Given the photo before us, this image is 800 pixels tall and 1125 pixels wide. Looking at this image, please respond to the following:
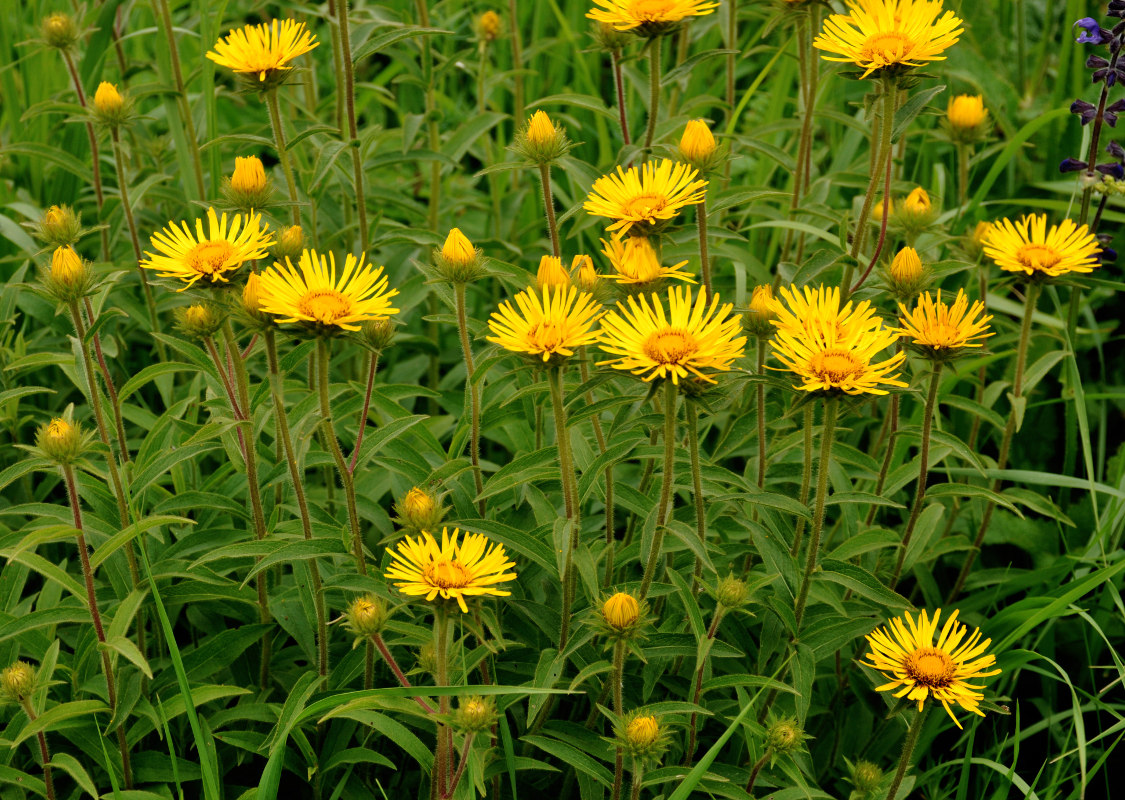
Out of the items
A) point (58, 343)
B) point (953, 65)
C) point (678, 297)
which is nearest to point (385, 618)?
point (678, 297)

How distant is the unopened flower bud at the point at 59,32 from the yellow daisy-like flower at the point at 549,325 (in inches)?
70.9

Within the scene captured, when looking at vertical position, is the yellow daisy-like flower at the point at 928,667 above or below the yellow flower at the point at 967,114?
below

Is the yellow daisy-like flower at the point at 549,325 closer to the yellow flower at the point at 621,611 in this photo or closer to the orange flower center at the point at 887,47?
the yellow flower at the point at 621,611

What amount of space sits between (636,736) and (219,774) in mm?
855

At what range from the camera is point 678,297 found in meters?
1.82

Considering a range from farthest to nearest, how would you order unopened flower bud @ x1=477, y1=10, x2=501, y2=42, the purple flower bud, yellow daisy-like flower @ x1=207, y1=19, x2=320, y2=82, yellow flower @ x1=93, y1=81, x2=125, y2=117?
unopened flower bud @ x1=477, y1=10, x2=501, y2=42 < yellow flower @ x1=93, y1=81, x2=125, y2=117 < the purple flower bud < yellow daisy-like flower @ x1=207, y1=19, x2=320, y2=82

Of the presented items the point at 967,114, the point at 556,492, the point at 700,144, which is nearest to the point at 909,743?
the point at 556,492

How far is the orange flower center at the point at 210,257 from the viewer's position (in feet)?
6.07

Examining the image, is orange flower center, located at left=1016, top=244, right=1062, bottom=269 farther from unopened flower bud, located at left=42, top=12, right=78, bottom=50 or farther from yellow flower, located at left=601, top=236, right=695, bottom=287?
unopened flower bud, located at left=42, top=12, right=78, bottom=50

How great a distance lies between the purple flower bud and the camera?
2.43 m

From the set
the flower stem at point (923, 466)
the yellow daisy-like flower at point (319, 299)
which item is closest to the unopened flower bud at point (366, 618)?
the yellow daisy-like flower at point (319, 299)

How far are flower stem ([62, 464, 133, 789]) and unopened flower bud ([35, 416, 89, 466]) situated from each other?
3 cm

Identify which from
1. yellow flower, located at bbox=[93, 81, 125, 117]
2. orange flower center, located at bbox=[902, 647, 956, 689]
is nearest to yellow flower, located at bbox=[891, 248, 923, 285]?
orange flower center, located at bbox=[902, 647, 956, 689]

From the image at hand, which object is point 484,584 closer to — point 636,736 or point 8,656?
point 636,736
